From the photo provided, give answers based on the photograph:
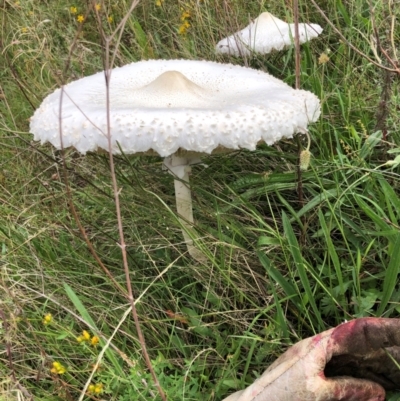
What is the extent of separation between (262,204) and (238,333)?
2.19 feet

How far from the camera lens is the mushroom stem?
1.98 meters

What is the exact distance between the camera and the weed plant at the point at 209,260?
1606mm

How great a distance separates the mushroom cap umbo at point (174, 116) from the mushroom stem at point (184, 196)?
24 cm

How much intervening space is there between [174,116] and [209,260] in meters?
0.63

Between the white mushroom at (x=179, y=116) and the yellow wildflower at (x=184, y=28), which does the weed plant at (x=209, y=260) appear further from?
the yellow wildflower at (x=184, y=28)

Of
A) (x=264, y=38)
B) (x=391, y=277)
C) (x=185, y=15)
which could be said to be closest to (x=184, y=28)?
(x=185, y=15)

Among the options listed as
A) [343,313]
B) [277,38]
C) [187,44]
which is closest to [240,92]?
[343,313]

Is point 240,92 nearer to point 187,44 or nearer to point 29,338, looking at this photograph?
point 29,338

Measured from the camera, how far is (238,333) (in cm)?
175

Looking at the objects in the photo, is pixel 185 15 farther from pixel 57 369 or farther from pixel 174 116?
pixel 57 369

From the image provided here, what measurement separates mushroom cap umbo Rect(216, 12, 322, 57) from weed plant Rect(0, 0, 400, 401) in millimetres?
123

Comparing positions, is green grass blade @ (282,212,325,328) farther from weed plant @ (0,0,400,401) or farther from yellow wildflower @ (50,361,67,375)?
yellow wildflower @ (50,361,67,375)

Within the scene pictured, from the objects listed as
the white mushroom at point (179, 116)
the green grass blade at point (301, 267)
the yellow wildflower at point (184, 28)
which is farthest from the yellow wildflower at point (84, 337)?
the yellow wildflower at point (184, 28)

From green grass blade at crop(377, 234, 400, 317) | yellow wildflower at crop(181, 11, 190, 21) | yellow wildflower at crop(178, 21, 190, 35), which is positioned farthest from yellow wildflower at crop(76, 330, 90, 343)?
yellow wildflower at crop(181, 11, 190, 21)
